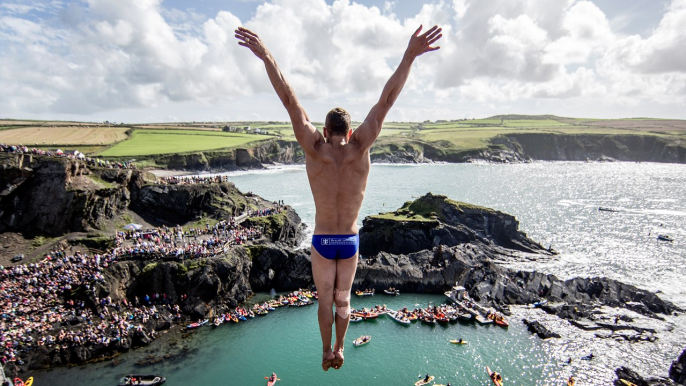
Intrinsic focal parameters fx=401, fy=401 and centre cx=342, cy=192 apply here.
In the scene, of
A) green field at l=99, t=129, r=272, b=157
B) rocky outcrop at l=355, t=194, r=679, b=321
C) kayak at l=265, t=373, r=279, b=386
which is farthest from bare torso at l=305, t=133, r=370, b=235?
green field at l=99, t=129, r=272, b=157

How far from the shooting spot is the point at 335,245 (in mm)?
4289

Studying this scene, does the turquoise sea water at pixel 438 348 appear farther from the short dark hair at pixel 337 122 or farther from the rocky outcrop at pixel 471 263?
the short dark hair at pixel 337 122

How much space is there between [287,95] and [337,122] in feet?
1.96

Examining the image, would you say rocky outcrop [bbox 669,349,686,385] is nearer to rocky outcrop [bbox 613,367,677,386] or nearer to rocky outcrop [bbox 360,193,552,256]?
rocky outcrop [bbox 613,367,677,386]

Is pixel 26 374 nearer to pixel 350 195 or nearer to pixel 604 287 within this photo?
pixel 350 195

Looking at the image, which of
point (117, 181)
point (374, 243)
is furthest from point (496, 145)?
point (117, 181)

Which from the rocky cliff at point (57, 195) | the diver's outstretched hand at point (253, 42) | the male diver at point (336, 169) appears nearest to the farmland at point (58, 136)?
the rocky cliff at point (57, 195)

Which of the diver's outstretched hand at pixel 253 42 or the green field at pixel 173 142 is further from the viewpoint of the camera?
the green field at pixel 173 142

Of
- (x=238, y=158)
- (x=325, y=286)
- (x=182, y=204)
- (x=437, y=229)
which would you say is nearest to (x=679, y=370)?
(x=437, y=229)

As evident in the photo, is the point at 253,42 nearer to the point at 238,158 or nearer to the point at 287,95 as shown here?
the point at 287,95

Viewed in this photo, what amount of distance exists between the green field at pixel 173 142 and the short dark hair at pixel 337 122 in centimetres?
9590

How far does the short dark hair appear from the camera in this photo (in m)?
4.30

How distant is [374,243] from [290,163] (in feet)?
332

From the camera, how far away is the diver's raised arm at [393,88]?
4176 millimetres
